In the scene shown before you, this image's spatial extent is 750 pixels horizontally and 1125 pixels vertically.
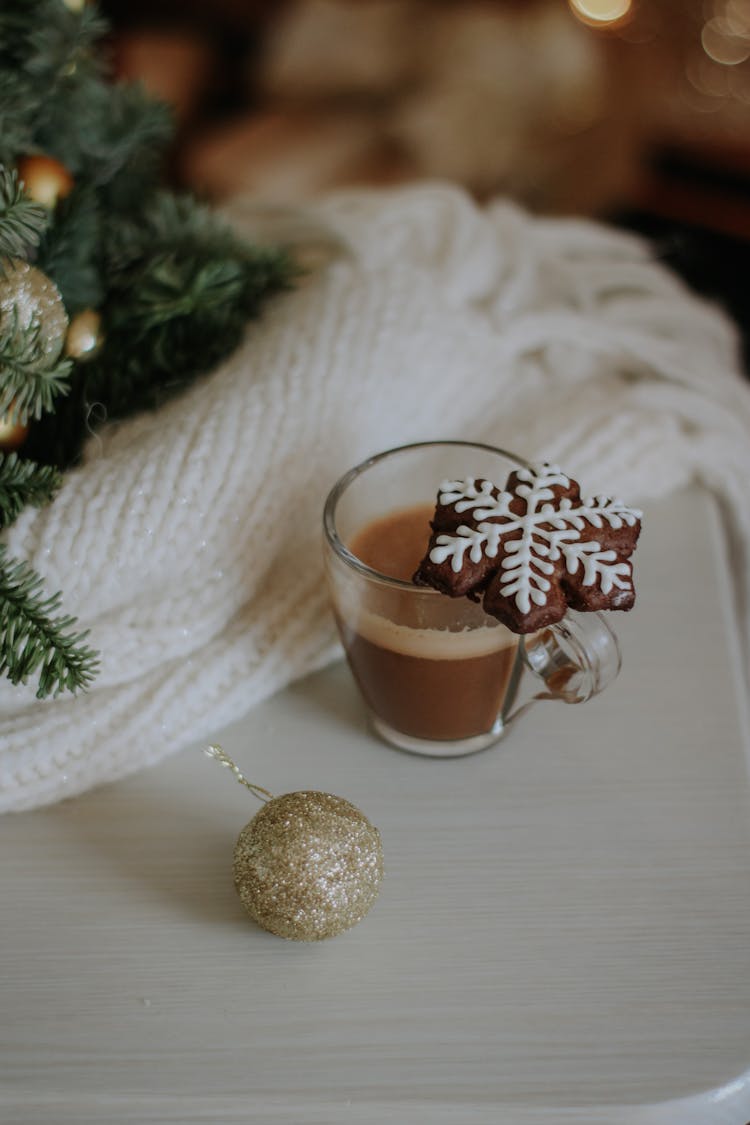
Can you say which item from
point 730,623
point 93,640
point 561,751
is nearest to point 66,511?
point 93,640

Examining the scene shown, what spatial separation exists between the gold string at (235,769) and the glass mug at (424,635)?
71 mm

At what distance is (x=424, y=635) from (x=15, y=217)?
0.84ft

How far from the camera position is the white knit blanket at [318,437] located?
1.64 ft

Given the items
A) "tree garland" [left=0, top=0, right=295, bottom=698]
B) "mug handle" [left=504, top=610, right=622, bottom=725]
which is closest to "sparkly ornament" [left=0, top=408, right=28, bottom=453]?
"tree garland" [left=0, top=0, right=295, bottom=698]

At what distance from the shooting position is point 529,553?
1.40 ft

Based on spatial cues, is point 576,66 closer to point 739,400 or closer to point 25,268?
point 739,400

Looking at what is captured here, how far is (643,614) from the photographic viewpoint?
60cm

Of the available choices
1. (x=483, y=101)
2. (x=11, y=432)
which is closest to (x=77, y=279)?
(x=11, y=432)

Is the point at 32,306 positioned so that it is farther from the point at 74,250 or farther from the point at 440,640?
the point at 440,640

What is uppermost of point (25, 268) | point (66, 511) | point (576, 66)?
point (25, 268)

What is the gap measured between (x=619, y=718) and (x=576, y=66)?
130cm

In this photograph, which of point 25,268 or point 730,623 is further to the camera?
point 730,623

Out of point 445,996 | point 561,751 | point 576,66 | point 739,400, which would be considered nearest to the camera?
point 445,996

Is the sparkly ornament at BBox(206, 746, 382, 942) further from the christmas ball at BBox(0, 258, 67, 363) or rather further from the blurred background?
the blurred background
